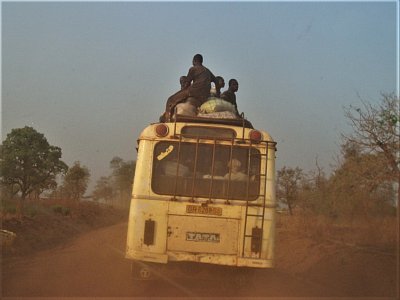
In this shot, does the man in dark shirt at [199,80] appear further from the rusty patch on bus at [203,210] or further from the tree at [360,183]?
the tree at [360,183]

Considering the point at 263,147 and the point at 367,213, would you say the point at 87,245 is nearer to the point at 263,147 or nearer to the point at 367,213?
the point at 367,213

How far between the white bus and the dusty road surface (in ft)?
3.18

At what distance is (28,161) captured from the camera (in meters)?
19.0

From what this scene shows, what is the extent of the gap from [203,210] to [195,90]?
9.94 ft

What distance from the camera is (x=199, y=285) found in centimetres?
895

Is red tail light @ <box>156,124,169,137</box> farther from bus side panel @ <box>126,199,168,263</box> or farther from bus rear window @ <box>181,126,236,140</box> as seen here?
bus side panel @ <box>126,199,168,263</box>

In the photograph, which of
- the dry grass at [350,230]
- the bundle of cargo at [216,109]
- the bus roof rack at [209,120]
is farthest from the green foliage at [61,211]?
the bus roof rack at [209,120]

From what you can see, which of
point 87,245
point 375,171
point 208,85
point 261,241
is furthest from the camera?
point 87,245

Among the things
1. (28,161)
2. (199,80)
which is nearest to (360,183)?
(199,80)

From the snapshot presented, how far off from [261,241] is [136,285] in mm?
2616

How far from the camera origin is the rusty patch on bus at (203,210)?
7.36 metres

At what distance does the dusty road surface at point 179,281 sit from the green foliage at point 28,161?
242 inches

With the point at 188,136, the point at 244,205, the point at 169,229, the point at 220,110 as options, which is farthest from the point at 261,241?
the point at 220,110

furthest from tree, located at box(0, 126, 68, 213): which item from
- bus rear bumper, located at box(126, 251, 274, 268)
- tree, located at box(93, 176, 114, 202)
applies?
tree, located at box(93, 176, 114, 202)
